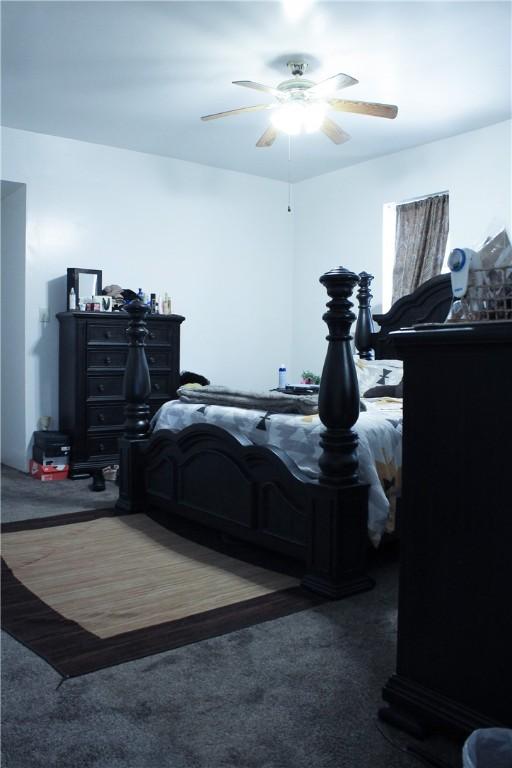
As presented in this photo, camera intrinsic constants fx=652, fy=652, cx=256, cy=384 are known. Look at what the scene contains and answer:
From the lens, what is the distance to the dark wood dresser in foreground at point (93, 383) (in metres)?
4.94

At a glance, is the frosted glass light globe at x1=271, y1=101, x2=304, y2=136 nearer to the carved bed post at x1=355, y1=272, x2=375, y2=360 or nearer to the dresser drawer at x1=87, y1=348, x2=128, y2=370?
the carved bed post at x1=355, y1=272, x2=375, y2=360

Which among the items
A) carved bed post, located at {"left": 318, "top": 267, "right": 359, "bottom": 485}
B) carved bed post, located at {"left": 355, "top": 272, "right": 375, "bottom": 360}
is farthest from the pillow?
carved bed post, located at {"left": 318, "top": 267, "right": 359, "bottom": 485}

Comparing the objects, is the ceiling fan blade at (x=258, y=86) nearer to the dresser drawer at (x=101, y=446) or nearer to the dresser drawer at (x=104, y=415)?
the dresser drawer at (x=104, y=415)

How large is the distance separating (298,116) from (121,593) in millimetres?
2981

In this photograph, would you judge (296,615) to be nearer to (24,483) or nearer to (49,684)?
(49,684)

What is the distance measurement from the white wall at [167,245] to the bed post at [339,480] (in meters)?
3.45

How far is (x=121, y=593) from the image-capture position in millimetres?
2471

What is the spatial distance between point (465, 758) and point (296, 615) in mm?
1141

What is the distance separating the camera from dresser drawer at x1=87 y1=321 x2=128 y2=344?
196 inches

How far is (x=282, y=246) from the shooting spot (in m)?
6.81

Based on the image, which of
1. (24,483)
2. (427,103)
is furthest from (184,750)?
(427,103)

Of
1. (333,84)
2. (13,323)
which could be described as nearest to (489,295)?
(333,84)

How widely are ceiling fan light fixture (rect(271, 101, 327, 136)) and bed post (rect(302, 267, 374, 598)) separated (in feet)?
6.37

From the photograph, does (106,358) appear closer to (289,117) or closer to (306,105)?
(289,117)
